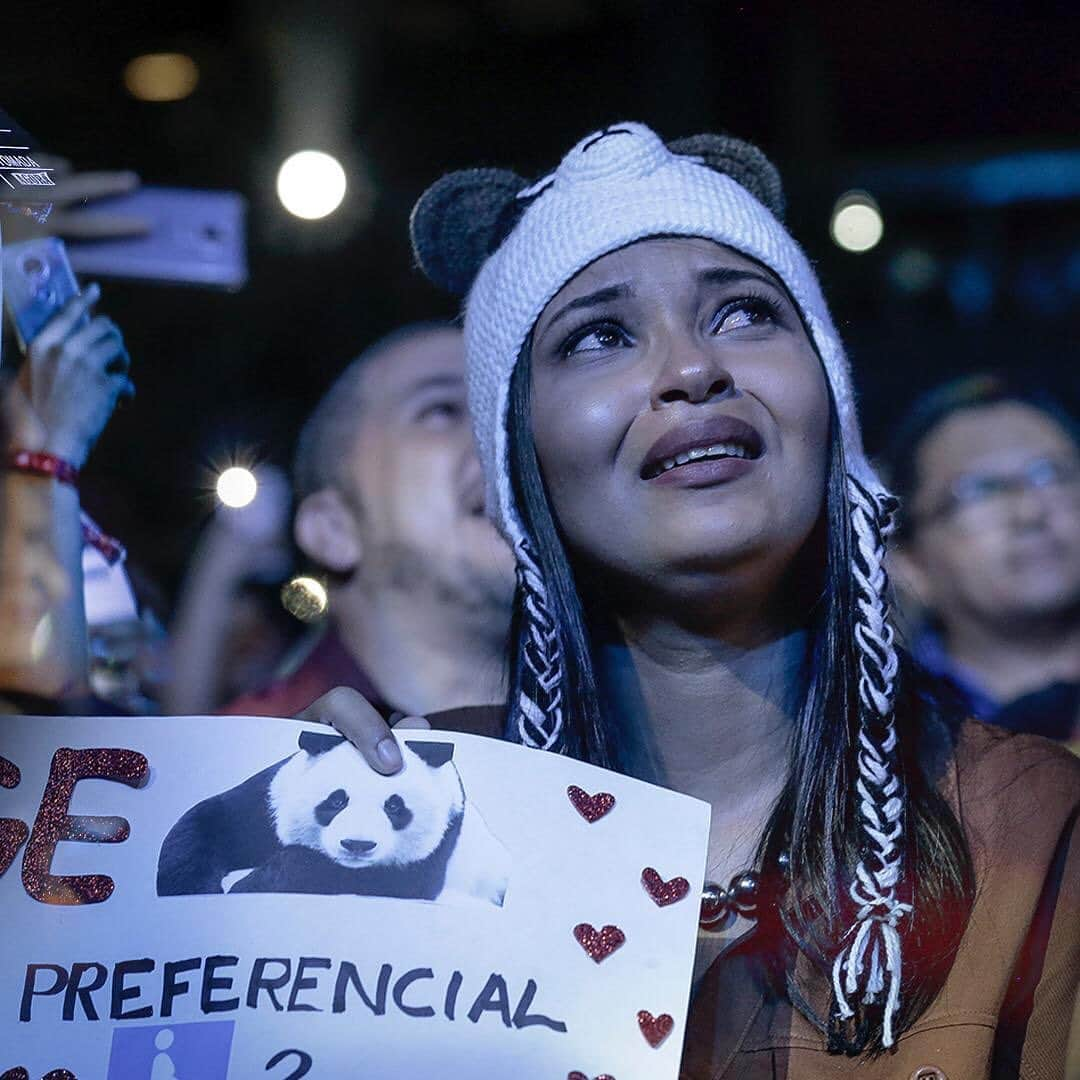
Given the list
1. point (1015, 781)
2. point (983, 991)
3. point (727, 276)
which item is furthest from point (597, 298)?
point (983, 991)

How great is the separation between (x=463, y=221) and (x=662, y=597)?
1.83ft

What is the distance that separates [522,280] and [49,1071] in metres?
0.97

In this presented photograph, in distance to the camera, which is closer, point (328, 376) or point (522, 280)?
point (522, 280)

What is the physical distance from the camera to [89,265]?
1.78 metres

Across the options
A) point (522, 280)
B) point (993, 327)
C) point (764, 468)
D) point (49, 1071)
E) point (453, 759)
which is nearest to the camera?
point (49, 1071)

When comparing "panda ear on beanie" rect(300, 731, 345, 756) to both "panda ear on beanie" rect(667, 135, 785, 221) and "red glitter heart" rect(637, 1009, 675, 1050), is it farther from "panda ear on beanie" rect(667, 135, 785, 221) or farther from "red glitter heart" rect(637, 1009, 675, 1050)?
"panda ear on beanie" rect(667, 135, 785, 221)

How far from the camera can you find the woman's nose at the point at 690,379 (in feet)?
4.71

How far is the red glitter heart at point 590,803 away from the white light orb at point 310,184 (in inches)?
36.5

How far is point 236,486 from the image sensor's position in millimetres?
1836

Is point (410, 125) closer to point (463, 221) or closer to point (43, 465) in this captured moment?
point (463, 221)

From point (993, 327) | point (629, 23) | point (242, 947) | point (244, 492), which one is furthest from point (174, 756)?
point (993, 327)

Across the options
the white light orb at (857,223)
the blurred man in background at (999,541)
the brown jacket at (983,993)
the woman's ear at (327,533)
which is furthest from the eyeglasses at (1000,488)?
the woman's ear at (327,533)

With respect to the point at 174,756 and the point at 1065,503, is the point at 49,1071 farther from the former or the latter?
the point at 1065,503

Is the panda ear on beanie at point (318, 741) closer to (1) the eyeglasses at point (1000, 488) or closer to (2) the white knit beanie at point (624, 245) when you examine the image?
(2) the white knit beanie at point (624, 245)
